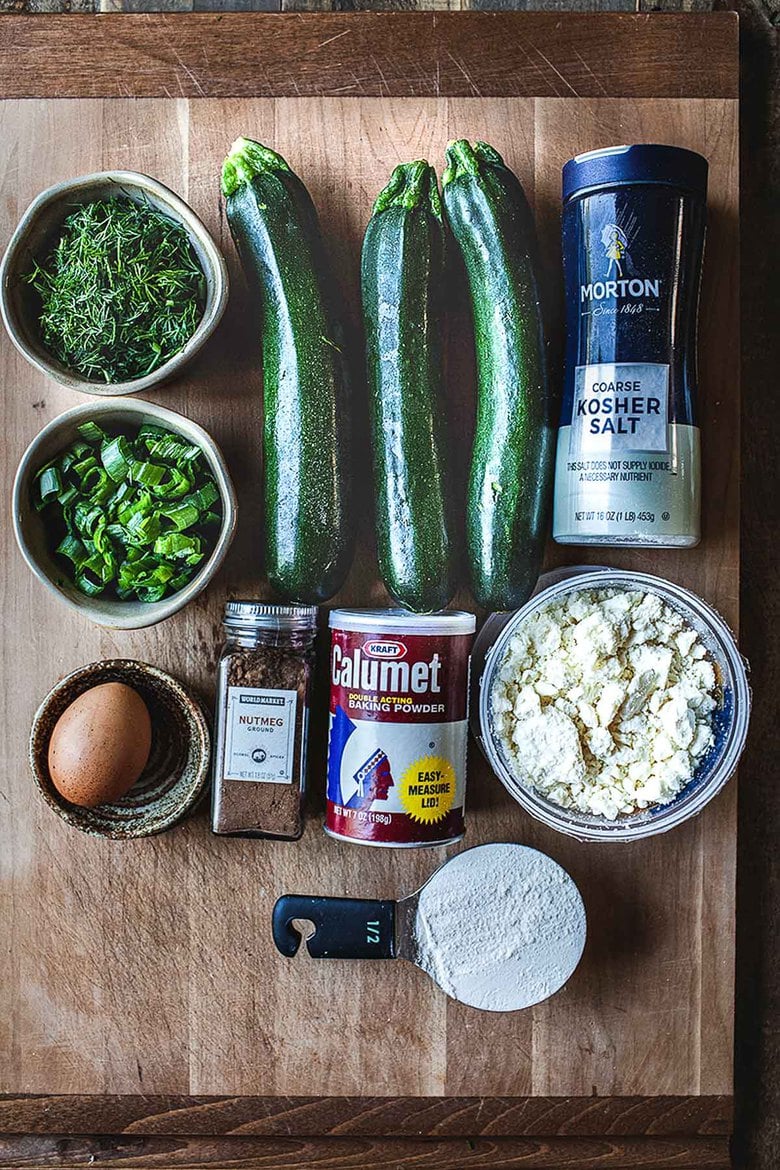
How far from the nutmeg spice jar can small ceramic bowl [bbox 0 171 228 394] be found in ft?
0.88

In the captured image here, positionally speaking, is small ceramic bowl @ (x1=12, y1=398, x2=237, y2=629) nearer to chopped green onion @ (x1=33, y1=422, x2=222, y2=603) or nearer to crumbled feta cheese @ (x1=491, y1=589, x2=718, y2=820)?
chopped green onion @ (x1=33, y1=422, x2=222, y2=603)

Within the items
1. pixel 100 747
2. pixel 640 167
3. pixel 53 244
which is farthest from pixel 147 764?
pixel 640 167

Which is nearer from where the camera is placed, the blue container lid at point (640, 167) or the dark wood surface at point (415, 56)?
the blue container lid at point (640, 167)

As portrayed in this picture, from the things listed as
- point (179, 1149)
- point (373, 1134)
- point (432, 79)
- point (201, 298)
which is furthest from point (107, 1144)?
point (432, 79)

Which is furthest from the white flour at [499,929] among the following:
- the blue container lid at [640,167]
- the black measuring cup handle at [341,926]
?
the blue container lid at [640,167]

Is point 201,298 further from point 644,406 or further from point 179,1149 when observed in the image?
point 179,1149

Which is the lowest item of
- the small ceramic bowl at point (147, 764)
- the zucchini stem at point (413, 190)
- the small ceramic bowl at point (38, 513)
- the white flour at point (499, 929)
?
the white flour at point (499, 929)

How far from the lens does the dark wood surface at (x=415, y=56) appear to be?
3.60ft

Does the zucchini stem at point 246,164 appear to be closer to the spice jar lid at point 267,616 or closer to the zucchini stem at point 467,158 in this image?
the zucchini stem at point 467,158

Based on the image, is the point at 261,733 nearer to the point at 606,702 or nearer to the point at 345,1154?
the point at 606,702

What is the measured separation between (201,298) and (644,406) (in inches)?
18.7

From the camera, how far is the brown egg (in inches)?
37.9

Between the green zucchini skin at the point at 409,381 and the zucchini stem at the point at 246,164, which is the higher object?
the zucchini stem at the point at 246,164

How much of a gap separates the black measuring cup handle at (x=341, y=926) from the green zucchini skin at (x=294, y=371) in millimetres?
352
